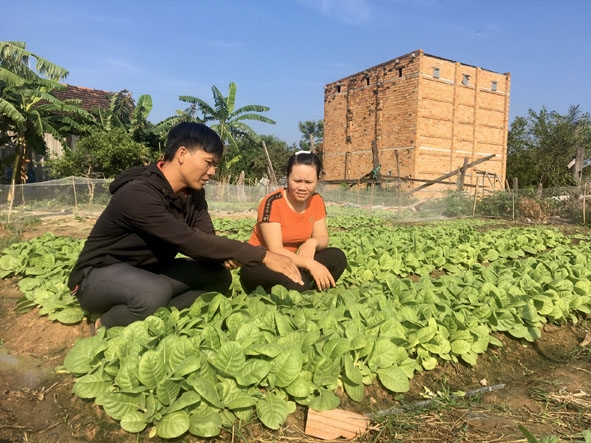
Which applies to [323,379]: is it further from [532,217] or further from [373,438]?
[532,217]

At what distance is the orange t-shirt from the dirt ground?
4.93ft

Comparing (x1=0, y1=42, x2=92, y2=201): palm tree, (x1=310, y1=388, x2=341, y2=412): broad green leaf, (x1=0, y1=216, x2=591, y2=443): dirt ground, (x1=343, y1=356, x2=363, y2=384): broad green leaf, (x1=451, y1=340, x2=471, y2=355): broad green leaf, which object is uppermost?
(x1=0, y1=42, x2=92, y2=201): palm tree

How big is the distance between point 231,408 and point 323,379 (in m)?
0.45

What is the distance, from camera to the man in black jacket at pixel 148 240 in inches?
94.5

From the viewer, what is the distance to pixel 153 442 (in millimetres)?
1658

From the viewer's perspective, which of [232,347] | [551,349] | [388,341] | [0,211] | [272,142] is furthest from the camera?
[272,142]

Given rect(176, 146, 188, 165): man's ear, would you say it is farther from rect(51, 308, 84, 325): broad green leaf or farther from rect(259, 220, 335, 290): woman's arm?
rect(51, 308, 84, 325): broad green leaf

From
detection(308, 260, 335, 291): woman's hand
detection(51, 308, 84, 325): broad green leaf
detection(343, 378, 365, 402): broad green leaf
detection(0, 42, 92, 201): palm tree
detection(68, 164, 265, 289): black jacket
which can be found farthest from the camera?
detection(0, 42, 92, 201): palm tree

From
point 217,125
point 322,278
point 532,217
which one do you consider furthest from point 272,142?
point 322,278

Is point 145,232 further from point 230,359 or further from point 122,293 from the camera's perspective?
point 230,359

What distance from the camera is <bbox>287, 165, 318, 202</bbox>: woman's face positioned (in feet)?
10.3

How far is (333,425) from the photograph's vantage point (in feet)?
5.78

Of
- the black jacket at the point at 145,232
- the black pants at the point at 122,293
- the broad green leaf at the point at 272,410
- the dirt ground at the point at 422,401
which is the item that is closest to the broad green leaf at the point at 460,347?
the dirt ground at the point at 422,401

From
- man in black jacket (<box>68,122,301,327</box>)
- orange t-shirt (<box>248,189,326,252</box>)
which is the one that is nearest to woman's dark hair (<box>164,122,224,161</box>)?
man in black jacket (<box>68,122,301,327</box>)
